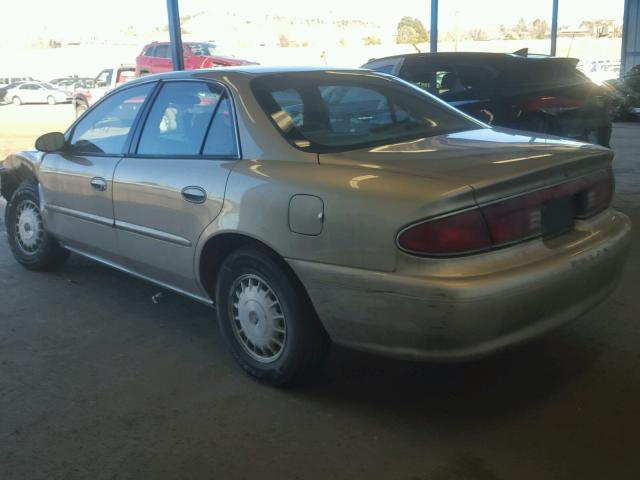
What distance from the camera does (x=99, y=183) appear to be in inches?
170

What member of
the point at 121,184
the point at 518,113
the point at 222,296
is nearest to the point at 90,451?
the point at 222,296

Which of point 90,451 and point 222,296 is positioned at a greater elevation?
point 222,296

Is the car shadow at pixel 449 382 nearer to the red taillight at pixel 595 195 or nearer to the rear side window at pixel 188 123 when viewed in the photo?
the red taillight at pixel 595 195

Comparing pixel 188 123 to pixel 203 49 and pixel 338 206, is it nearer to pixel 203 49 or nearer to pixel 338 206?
pixel 338 206

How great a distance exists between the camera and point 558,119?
7.40 meters

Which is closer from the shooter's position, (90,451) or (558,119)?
(90,451)

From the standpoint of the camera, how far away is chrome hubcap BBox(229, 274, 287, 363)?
330 centimetres

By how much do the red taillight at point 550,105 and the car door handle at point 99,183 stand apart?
184 inches

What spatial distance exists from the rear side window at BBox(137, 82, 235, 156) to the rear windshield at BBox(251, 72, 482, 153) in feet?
0.83

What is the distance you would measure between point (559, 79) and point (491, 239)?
17.9 ft

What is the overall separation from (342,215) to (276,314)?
27.6 inches

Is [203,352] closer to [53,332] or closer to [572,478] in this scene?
[53,332]

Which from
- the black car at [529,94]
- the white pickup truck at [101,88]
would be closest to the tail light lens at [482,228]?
the black car at [529,94]

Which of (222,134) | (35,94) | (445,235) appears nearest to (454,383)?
(445,235)
